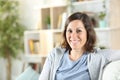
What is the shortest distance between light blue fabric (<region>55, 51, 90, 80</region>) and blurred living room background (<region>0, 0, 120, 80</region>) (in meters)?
0.85

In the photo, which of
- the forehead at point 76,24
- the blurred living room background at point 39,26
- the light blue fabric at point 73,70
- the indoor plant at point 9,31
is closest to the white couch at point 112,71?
the light blue fabric at point 73,70

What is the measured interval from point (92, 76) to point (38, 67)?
2122mm

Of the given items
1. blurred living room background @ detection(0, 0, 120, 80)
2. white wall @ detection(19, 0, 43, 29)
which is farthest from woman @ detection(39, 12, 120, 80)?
white wall @ detection(19, 0, 43, 29)

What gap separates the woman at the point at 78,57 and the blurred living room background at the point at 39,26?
0.78 metres

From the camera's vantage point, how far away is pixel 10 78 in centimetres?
448

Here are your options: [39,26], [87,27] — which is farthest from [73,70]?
[39,26]

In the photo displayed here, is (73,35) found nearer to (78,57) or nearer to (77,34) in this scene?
(77,34)

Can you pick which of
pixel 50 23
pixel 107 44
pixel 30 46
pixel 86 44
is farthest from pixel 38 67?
pixel 86 44

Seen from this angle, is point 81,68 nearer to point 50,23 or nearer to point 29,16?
point 50,23

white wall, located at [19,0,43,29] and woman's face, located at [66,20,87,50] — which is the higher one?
white wall, located at [19,0,43,29]

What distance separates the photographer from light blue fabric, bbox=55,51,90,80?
1934 mm

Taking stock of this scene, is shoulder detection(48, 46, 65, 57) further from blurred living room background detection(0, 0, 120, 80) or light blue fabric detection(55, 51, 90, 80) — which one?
blurred living room background detection(0, 0, 120, 80)

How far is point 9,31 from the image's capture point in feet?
13.8

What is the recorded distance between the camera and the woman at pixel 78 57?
6.32ft
